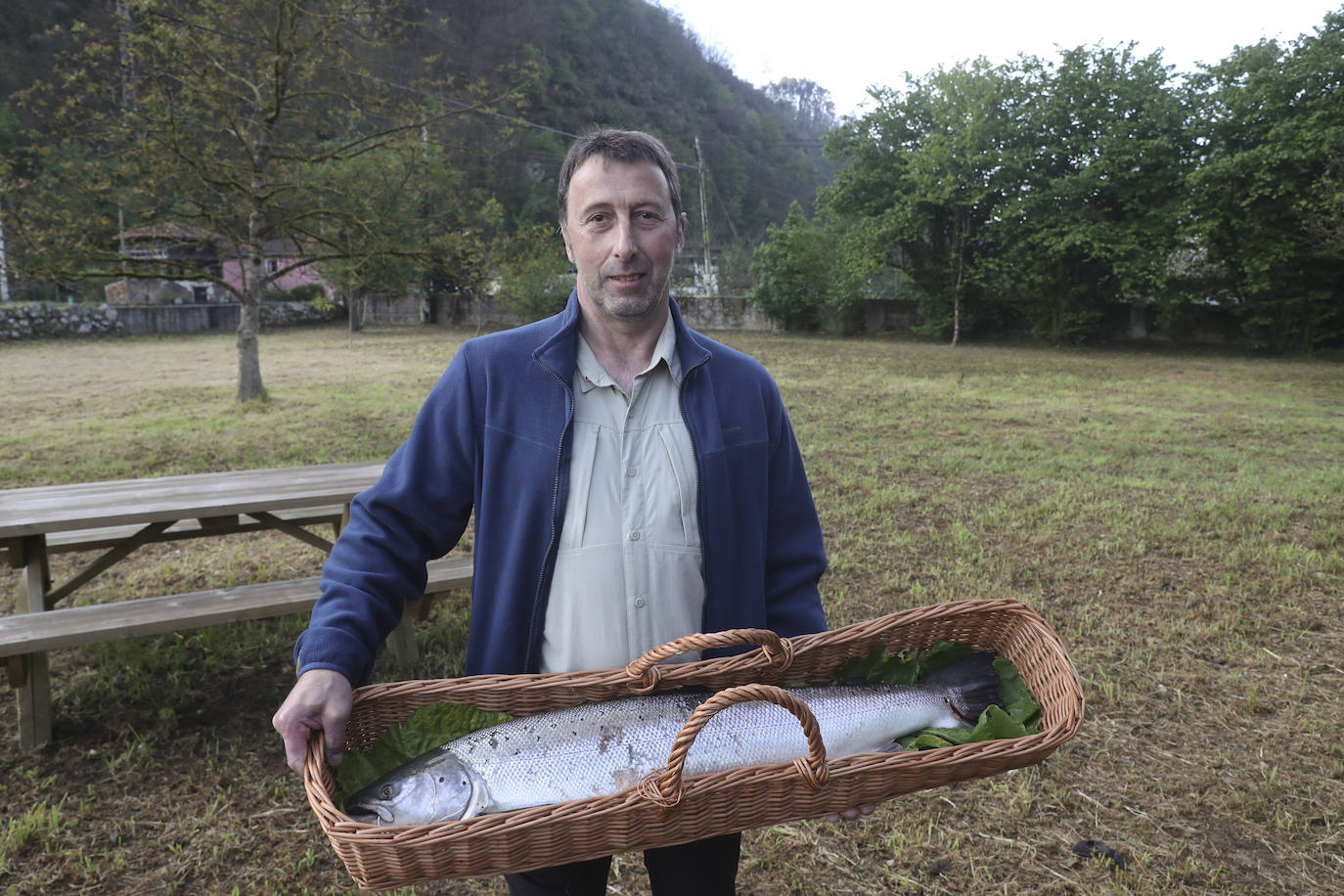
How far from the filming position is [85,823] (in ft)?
10.5

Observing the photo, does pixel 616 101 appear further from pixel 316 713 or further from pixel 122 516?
pixel 316 713

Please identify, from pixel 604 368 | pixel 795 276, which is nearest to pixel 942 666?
pixel 604 368

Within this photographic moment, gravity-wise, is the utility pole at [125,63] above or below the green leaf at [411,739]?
above

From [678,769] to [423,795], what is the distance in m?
0.50

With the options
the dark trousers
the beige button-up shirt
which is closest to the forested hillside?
the beige button-up shirt

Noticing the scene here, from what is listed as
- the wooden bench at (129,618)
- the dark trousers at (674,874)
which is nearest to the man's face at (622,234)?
the dark trousers at (674,874)

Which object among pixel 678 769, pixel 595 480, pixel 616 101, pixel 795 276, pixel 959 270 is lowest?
pixel 678 769

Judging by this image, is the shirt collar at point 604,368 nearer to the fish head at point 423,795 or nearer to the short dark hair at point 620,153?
the short dark hair at point 620,153

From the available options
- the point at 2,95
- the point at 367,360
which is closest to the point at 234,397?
the point at 367,360

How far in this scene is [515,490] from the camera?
187cm

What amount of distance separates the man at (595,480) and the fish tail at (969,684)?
0.50 m

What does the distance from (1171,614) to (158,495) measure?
5.98 m

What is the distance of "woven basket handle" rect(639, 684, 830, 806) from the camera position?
1411mm

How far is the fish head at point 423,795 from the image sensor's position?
5.00ft
